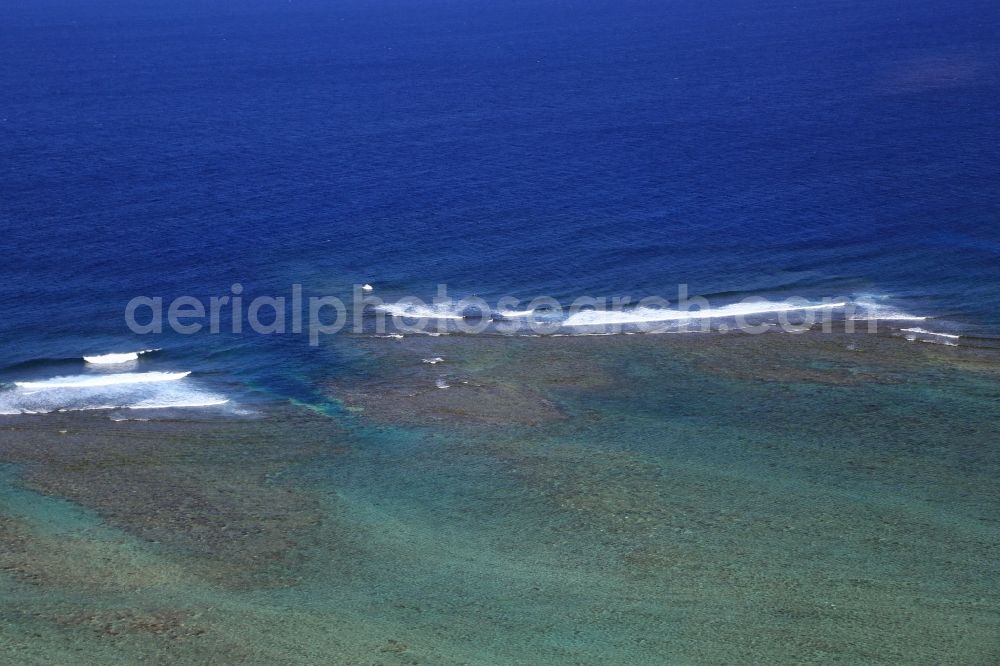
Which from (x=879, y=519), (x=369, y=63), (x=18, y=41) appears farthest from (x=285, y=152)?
(x=18, y=41)

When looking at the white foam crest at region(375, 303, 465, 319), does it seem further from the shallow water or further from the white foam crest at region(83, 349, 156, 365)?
the white foam crest at region(83, 349, 156, 365)

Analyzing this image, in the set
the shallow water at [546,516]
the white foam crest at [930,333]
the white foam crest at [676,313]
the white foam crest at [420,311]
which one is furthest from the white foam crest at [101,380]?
the white foam crest at [930,333]

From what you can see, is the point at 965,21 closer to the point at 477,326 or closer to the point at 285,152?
the point at 285,152

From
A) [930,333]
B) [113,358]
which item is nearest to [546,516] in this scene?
[930,333]

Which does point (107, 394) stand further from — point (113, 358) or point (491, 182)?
point (491, 182)

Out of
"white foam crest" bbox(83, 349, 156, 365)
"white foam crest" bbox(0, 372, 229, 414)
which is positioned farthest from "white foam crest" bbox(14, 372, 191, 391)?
"white foam crest" bbox(83, 349, 156, 365)
